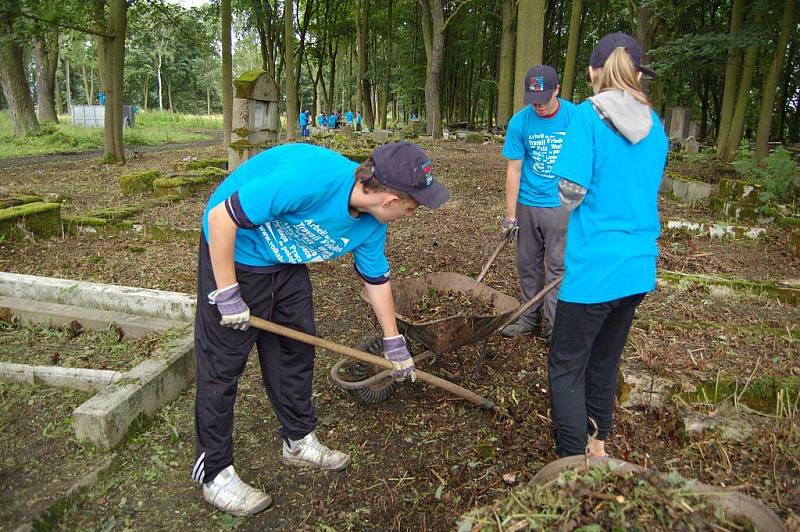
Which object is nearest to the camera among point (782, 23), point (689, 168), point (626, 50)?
point (626, 50)

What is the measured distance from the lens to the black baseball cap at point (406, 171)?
223cm

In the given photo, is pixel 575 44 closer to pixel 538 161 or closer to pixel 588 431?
pixel 538 161

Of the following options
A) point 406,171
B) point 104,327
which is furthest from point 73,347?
point 406,171

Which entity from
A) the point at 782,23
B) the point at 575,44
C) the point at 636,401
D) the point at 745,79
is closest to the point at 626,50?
the point at 636,401

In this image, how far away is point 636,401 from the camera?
3.33 metres

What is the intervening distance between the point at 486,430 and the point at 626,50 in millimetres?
2064

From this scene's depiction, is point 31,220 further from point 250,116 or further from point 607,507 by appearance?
point 607,507

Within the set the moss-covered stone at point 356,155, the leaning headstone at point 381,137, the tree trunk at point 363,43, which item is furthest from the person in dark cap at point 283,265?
the tree trunk at point 363,43

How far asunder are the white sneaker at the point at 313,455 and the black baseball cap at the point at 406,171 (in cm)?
147

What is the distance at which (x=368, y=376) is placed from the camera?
3.62 m

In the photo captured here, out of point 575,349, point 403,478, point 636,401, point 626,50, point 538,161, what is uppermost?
point 626,50

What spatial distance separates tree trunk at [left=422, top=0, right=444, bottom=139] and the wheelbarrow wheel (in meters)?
18.1

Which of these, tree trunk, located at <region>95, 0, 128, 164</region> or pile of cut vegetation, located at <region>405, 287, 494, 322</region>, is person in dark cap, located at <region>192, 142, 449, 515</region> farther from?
tree trunk, located at <region>95, 0, 128, 164</region>

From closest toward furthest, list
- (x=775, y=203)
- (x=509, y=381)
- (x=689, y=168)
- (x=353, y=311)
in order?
(x=509, y=381) < (x=353, y=311) < (x=775, y=203) < (x=689, y=168)
